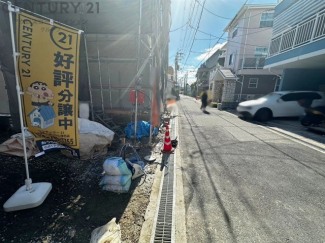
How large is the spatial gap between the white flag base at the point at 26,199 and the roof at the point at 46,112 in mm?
1132

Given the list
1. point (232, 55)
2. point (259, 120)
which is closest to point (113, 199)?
point (259, 120)

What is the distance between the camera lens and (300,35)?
8.13 m

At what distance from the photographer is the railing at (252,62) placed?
15.6 m

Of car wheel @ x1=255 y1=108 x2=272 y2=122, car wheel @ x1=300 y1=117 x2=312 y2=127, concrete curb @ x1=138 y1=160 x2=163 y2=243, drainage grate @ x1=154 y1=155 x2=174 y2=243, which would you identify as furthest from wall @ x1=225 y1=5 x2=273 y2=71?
concrete curb @ x1=138 y1=160 x2=163 y2=243

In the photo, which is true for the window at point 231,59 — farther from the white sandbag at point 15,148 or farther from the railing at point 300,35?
the white sandbag at point 15,148

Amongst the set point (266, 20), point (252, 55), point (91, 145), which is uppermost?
point (266, 20)

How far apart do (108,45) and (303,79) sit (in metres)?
12.4

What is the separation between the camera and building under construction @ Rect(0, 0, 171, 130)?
4.84 m

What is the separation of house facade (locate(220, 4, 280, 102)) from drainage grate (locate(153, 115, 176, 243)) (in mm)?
15114

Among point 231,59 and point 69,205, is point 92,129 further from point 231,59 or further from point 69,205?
point 231,59

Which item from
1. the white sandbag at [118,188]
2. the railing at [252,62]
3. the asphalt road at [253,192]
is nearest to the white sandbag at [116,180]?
the white sandbag at [118,188]

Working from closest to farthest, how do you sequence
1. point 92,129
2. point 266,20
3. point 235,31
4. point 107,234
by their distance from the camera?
point 107,234, point 92,129, point 266,20, point 235,31

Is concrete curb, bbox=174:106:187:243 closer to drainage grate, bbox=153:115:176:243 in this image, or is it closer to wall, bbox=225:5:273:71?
drainage grate, bbox=153:115:176:243

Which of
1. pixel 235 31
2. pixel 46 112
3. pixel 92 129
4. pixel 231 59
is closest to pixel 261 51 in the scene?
pixel 231 59
